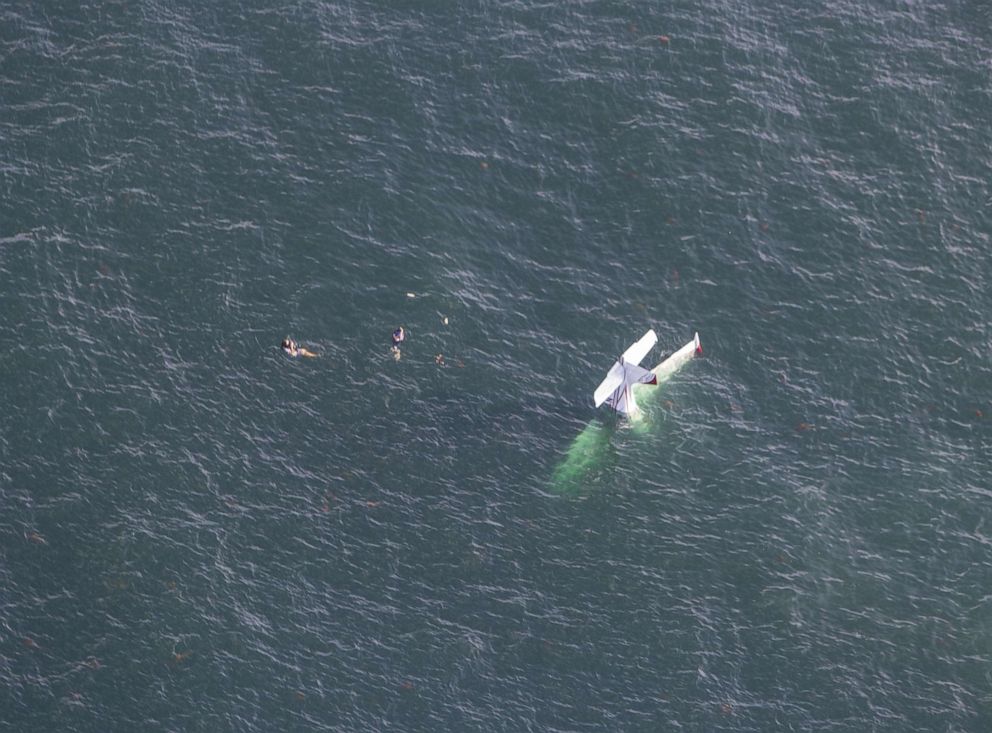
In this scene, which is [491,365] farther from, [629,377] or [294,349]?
[294,349]

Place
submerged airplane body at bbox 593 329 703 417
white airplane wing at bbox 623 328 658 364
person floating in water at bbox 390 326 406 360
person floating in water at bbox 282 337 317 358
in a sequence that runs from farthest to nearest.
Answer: person floating in water at bbox 390 326 406 360 → person floating in water at bbox 282 337 317 358 → white airplane wing at bbox 623 328 658 364 → submerged airplane body at bbox 593 329 703 417

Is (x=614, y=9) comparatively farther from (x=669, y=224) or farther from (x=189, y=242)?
(x=189, y=242)

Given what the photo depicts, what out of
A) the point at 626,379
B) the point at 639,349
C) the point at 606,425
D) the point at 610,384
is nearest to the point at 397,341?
the point at 610,384

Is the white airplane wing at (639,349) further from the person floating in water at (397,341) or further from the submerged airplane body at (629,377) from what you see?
the person floating in water at (397,341)

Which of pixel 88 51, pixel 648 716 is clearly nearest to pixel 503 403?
pixel 648 716

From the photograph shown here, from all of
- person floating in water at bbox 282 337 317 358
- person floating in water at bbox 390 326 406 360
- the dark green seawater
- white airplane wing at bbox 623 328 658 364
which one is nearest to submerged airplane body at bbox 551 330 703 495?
white airplane wing at bbox 623 328 658 364

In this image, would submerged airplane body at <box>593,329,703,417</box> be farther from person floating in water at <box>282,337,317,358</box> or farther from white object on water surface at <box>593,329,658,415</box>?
person floating in water at <box>282,337,317,358</box>
